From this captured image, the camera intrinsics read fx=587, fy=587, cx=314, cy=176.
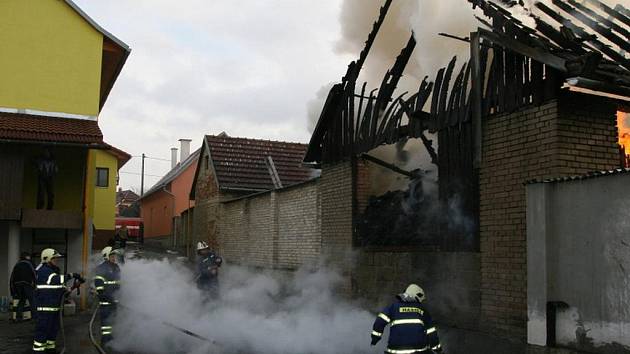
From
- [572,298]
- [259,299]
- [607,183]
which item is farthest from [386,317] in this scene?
[259,299]

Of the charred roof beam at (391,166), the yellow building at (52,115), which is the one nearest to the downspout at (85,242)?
the yellow building at (52,115)

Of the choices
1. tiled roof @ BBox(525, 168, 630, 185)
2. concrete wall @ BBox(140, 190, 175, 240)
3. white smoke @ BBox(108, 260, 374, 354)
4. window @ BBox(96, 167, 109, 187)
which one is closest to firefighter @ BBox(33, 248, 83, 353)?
white smoke @ BBox(108, 260, 374, 354)

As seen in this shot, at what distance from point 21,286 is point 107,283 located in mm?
3765

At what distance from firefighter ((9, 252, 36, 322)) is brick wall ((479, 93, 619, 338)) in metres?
9.88

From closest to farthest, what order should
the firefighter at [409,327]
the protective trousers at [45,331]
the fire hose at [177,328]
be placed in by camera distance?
the firefighter at [409,327] < the protective trousers at [45,331] < the fire hose at [177,328]

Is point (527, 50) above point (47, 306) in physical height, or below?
above

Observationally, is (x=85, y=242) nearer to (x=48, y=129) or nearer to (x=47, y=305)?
(x=48, y=129)

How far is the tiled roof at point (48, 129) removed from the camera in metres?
13.2

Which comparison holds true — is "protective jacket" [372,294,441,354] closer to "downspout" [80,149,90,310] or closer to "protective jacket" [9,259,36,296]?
"protective jacket" [9,259,36,296]

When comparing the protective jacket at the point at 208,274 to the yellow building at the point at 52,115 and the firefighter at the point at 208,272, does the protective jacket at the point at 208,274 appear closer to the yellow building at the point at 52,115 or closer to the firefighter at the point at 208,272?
the firefighter at the point at 208,272

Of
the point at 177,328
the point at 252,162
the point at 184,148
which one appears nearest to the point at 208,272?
the point at 177,328

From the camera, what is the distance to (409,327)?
563 centimetres

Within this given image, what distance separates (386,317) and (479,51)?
3.38 meters

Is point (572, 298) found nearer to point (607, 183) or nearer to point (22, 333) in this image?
point (607, 183)
